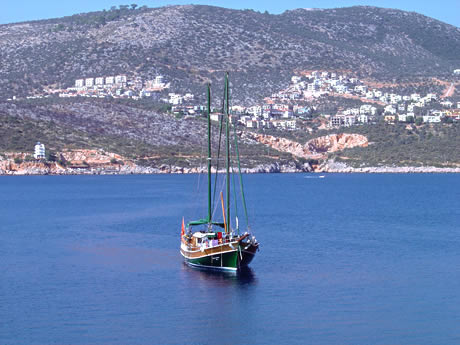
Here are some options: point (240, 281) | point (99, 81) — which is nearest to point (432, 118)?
point (99, 81)

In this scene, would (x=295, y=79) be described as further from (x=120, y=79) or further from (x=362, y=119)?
(x=120, y=79)

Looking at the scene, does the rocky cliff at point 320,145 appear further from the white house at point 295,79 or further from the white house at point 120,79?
the white house at point 120,79

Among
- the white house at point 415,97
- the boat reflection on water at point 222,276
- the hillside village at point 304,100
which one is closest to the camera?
the boat reflection on water at point 222,276

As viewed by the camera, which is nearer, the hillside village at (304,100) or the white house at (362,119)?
the white house at (362,119)

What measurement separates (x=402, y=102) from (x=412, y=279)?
350 ft

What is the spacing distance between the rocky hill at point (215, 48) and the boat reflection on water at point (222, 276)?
10812 cm

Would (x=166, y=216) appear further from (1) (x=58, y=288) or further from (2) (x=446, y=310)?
(2) (x=446, y=310)

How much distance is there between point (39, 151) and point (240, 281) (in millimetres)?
68534

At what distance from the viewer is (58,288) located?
27344 millimetres

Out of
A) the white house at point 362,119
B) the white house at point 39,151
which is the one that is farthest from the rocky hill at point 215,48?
the white house at point 39,151

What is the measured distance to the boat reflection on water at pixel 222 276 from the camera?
91.6 feet

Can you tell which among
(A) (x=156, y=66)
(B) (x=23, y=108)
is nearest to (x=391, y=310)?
(B) (x=23, y=108)

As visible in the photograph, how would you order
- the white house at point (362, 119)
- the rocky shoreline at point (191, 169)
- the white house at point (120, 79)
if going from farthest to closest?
the white house at point (120, 79)
the white house at point (362, 119)
the rocky shoreline at point (191, 169)

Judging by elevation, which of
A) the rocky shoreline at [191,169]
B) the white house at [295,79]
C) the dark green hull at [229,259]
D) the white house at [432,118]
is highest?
the white house at [295,79]
